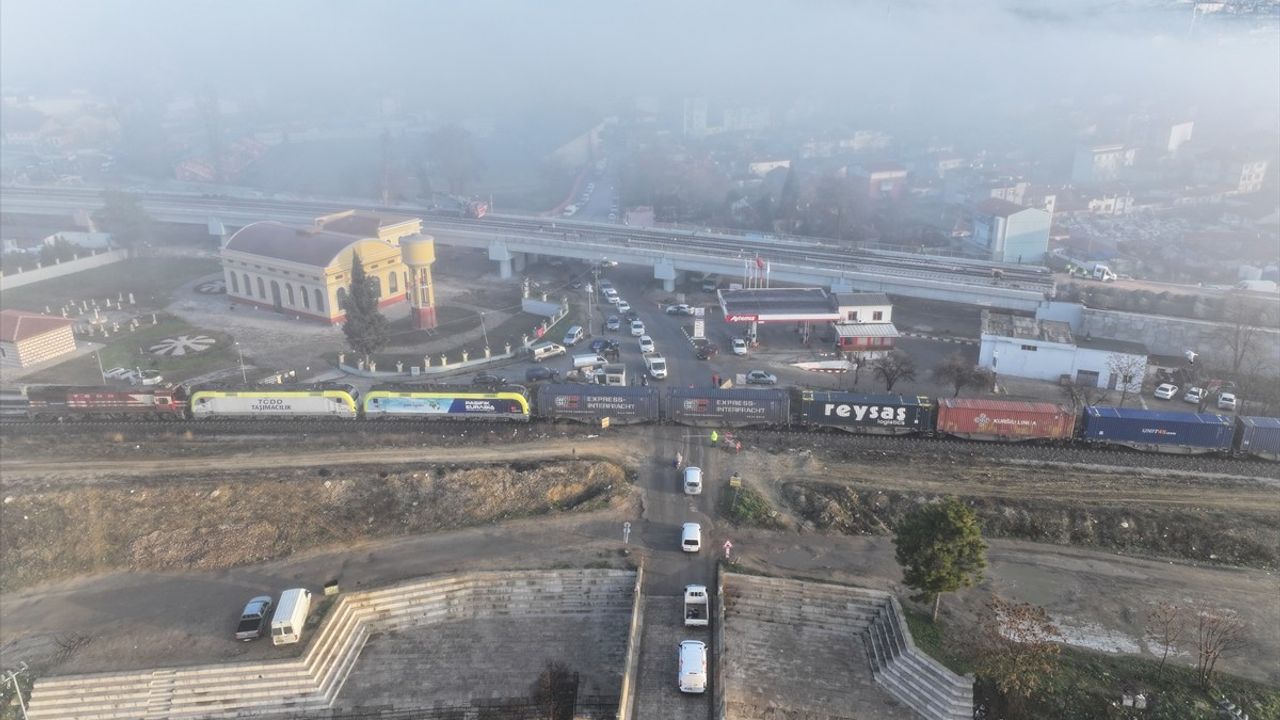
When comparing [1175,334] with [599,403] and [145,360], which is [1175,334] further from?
[145,360]

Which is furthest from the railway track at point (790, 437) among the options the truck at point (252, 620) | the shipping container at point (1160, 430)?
the truck at point (252, 620)

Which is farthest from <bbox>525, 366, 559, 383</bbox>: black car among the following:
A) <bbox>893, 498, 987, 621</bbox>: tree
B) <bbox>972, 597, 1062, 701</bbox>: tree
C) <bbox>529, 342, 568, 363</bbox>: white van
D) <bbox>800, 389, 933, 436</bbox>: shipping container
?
<bbox>972, 597, 1062, 701</bbox>: tree

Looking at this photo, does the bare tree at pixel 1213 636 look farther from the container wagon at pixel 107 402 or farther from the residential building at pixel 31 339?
the residential building at pixel 31 339

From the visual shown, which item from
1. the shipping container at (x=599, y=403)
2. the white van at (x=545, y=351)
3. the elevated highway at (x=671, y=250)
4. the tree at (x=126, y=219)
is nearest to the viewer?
the shipping container at (x=599, y=403)

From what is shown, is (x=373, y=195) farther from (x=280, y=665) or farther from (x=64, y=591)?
(x=280, y=665)

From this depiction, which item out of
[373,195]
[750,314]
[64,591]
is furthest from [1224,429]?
[373,195]

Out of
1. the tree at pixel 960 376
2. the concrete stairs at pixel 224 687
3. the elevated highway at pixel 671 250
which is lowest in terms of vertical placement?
the concrete stairs at pixel 224 687

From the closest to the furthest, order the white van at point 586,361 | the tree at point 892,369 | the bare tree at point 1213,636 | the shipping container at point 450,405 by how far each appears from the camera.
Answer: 1. the bare tree at point 1213,636
2. the shipping container at point 450,405
3. the tree at point 892,369
4. the white van at point 586,361

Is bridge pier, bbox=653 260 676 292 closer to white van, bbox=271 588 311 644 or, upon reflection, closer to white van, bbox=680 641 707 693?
white van, bbox=271 588 311 644
